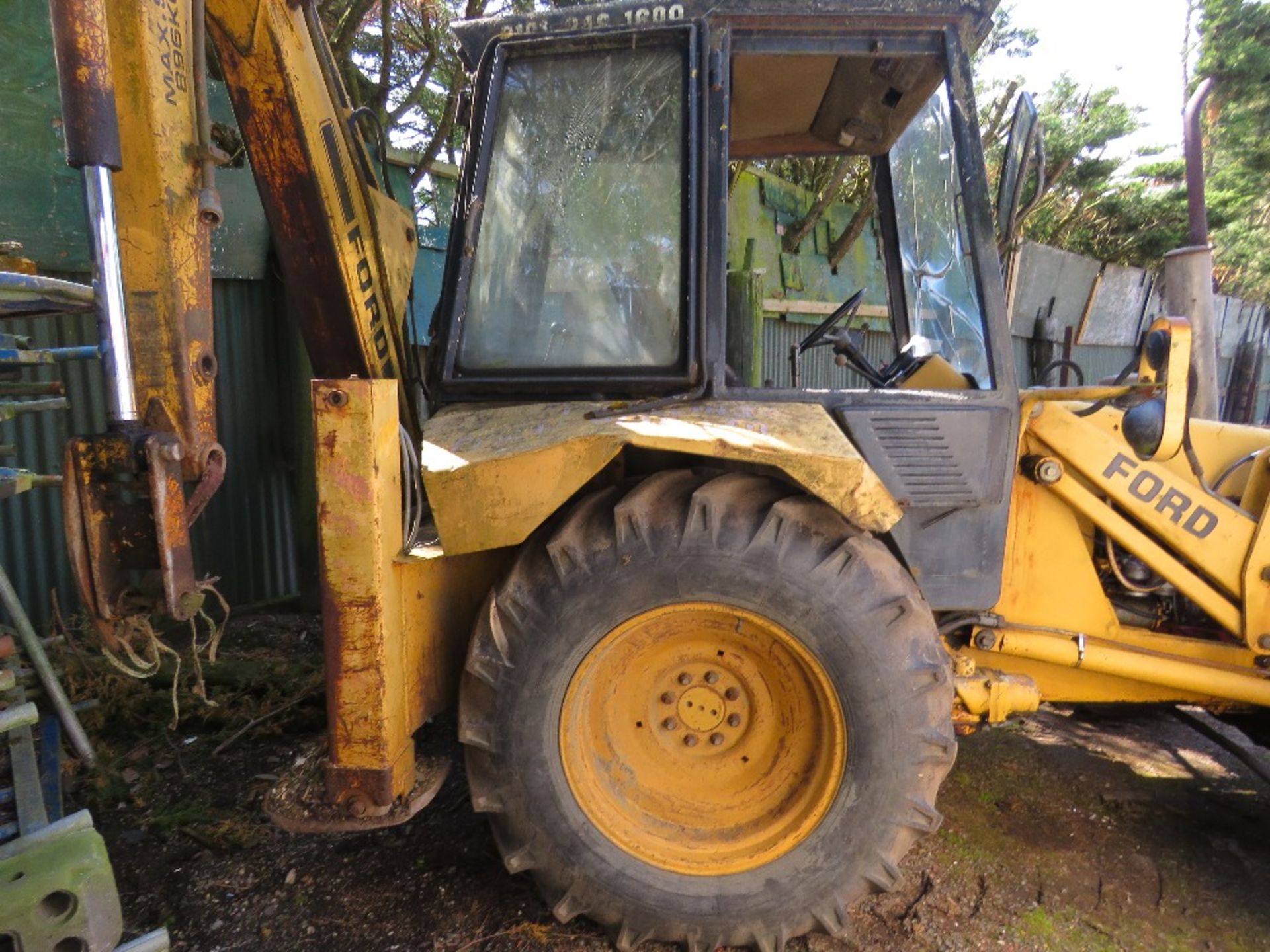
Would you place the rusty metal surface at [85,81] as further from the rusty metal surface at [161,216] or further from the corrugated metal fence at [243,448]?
the corrugated metal fence at [243,448]

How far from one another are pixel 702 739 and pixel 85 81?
2157 mm

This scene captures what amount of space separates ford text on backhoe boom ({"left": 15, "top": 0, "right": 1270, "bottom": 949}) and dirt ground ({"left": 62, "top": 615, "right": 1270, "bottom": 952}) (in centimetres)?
40

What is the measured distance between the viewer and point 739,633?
2.12m

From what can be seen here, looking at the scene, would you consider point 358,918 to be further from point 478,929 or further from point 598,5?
point 598,5

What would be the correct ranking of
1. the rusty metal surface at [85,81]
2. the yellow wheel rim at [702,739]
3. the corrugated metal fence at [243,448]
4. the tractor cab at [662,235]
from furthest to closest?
the corrugated metal fence at [243,448] < the tractor cab at [662,235] < the yellow wheel rim at [702,739] < the rusty metal surface at [85,81]

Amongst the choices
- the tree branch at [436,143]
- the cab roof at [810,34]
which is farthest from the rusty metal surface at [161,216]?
the tree branch at [436,143]

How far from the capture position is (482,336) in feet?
7.62

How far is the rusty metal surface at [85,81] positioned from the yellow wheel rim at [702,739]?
1585 mm

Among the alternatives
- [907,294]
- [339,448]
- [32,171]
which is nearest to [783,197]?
[907,294]

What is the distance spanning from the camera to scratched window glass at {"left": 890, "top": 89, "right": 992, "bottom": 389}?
2.49m

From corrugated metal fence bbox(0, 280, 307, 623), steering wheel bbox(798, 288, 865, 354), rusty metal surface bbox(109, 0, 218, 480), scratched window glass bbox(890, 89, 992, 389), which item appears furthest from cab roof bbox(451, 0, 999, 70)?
corrugated metal fence bbox(0, 280, 307, 623)

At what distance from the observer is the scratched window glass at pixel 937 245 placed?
249 cm

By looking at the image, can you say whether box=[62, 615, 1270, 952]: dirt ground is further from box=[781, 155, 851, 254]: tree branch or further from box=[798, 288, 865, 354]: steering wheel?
box=[781, 155, 851, 254]: tree branch

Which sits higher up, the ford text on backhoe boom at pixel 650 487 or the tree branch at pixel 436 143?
the tree branch at pixel 436 143
